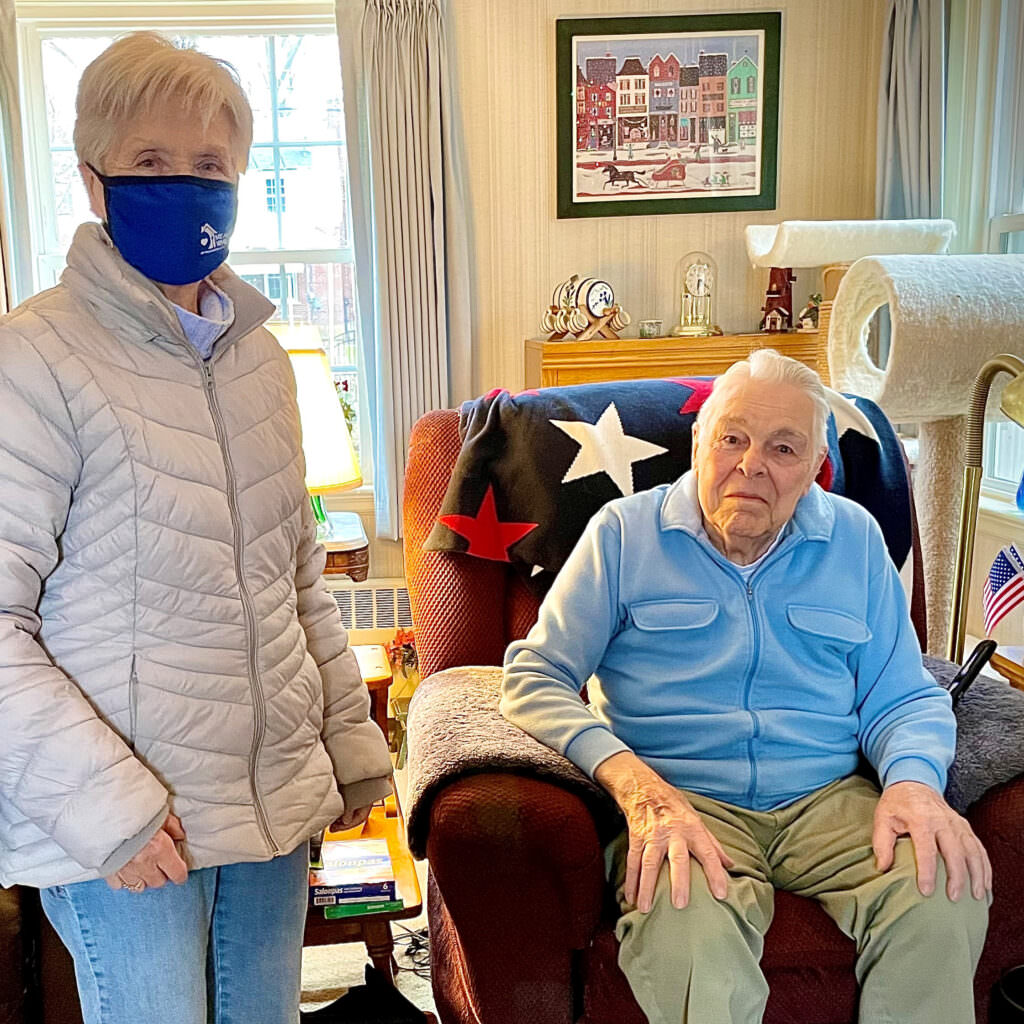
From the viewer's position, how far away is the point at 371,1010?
166 cm

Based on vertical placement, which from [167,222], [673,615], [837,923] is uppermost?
[167,222]

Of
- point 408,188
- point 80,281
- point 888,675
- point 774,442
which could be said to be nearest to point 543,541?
point 774,442

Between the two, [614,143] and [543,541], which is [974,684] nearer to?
[543,541]

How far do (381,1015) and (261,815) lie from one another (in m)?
0.68

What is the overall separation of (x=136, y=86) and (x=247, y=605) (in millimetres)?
488

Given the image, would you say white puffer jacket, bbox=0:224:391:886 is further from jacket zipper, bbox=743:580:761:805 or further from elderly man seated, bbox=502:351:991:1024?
jacket zipper, bbox=743:580:761:805

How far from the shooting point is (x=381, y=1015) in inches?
64.8

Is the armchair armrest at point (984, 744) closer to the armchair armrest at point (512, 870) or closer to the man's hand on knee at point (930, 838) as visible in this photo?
the man's hand on knee at point (930, 838)

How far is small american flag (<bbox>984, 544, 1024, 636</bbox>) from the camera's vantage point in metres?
2.06

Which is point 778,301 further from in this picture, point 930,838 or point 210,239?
point 210,239

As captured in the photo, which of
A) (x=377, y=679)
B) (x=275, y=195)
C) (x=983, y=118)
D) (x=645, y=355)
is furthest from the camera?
(x=275, y=195)

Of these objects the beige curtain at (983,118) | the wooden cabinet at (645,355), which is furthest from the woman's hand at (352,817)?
the beige curtain at (983,118)

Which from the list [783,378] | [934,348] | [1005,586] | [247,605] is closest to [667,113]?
[934,348]

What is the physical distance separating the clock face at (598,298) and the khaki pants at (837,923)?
2.43m
